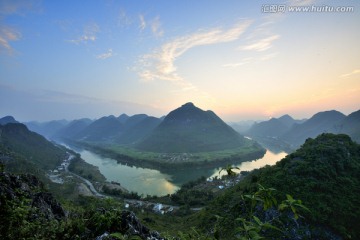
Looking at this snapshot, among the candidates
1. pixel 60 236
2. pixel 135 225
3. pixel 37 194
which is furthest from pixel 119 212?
pixel 37 194

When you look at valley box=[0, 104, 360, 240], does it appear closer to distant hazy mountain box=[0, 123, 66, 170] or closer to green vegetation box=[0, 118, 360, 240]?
green vegetation box=[0, 118, 360, 240]

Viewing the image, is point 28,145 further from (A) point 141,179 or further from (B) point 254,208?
(B) point 254,208

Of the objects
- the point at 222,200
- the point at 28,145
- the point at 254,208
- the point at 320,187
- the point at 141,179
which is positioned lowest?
the point at 141,179

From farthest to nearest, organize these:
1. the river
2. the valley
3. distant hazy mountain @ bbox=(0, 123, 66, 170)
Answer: distant hazy mountain @ bbox=(0, 123, 66, 170)
the river
the valley

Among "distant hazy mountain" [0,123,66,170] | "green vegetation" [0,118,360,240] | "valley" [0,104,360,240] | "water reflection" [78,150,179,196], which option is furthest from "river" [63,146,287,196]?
"green vegetation" [0,118,360,240]

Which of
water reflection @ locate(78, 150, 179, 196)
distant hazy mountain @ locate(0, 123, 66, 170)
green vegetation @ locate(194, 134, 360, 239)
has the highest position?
green vegetation @ locate(194, 134, 360, 239)

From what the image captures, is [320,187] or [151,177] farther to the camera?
[151,177]

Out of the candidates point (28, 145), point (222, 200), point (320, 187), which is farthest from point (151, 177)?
point (28, 145)

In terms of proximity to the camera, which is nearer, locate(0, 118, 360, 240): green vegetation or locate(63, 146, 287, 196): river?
locate(0, 118, 360, 240): green vegetation

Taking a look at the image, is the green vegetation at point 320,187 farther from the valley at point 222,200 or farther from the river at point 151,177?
the river at point 151,177
